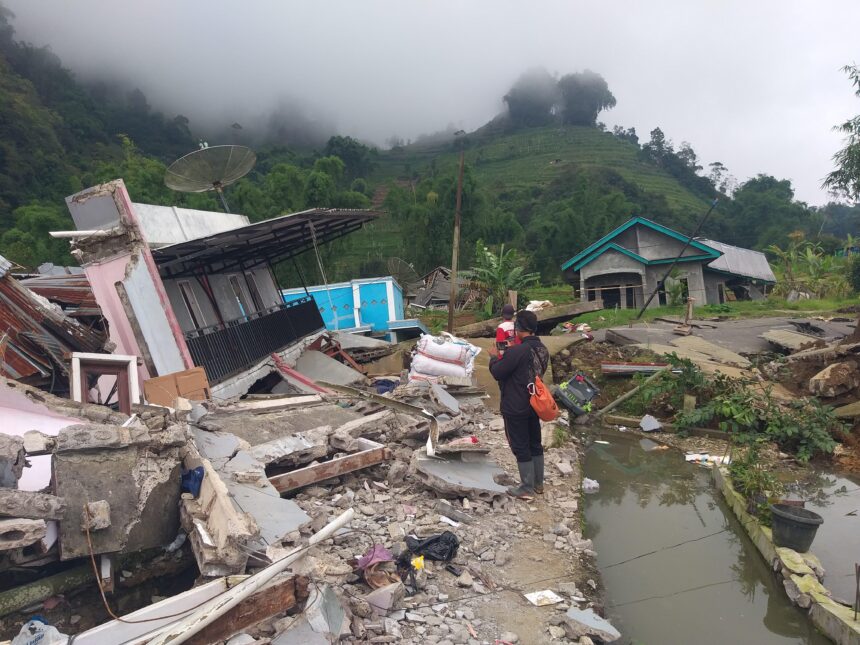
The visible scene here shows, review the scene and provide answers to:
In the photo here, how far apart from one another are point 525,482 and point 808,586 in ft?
7.38

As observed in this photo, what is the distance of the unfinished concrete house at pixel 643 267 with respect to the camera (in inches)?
920

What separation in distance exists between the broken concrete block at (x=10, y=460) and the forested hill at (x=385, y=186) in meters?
11.5

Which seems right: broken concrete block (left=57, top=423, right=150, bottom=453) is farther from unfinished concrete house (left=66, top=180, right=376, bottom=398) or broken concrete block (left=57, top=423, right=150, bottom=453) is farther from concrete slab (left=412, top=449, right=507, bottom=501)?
unfinished concrete house (left=66, top=180, right=376, bottom=398)

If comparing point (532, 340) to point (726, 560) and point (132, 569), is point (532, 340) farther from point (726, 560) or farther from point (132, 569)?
point (132, 569)

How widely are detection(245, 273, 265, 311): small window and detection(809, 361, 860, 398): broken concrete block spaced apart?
1077 centimetres

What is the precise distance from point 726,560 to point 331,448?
3752 mm

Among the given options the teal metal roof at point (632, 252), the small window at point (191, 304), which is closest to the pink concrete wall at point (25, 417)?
the small window at point (191, 304)

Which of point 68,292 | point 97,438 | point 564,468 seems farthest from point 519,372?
point 68,292

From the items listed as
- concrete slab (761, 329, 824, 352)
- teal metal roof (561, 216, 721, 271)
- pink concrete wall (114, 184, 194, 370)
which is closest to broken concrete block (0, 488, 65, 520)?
pink concrete wall (114, 184, 194, 370)

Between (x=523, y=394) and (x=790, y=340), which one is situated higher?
(x=523, y=394)

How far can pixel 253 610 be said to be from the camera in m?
2.78

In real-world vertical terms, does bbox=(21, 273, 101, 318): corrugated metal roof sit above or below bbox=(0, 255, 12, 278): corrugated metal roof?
below

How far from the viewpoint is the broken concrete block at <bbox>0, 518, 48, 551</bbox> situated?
2.73m

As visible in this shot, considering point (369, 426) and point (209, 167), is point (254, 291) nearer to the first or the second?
point (209, 167)
